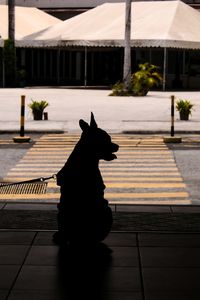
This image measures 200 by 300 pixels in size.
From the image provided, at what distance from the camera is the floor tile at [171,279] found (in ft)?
18.9

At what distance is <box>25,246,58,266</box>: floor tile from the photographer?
6.47 m

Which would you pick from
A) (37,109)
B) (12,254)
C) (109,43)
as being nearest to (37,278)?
(12,254)

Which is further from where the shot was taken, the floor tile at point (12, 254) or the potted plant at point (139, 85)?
the potted plant at point (139, 85)

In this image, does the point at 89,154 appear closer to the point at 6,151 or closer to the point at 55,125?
the point at 6,151

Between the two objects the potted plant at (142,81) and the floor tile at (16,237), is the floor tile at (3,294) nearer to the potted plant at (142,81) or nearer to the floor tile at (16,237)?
the floor tile at (16,237)

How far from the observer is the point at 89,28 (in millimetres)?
49406

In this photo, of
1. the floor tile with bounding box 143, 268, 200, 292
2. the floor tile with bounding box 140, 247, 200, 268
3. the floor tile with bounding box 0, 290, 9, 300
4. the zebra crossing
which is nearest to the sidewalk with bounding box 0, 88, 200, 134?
the zebra crossing

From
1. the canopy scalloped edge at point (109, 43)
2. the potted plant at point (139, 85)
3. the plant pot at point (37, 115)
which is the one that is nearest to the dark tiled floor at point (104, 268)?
the plant pot at point (37, 115)

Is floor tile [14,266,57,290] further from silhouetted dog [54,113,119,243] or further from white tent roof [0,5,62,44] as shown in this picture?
white tent roof [0,5,62,44]

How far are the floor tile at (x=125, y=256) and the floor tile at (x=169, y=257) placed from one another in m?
0.08

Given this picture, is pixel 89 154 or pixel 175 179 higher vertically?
pixel 89 154

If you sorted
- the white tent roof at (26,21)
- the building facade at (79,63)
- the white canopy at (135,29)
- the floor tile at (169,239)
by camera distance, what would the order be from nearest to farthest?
the floor tile at (169,239) → the white canopy at (135,29) → the white tent roof at (26,21) → the building facade at (79,63)

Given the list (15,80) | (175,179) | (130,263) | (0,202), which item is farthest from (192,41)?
(130,263)

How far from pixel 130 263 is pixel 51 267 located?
28.6 inches
